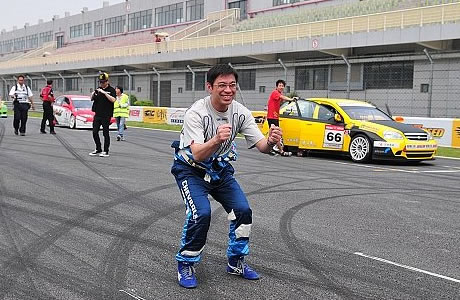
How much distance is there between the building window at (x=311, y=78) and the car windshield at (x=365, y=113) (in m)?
18.3

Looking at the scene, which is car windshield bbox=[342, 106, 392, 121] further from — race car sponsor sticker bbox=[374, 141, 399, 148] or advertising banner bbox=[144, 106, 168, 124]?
advertising banner bbox=[144, 106, 168, 124]

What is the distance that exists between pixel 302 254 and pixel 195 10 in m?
52.2

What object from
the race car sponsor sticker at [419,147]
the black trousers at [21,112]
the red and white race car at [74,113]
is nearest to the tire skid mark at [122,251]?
the race car sponsor sticker at [419,147]

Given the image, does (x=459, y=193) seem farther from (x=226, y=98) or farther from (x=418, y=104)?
(x=418, y=104)

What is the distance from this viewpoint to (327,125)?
45.0 feet

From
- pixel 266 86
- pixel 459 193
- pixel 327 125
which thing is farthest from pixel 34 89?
pixel 459 193

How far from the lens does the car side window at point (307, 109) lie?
46.4 ft

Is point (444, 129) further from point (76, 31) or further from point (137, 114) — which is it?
point (76, 31)

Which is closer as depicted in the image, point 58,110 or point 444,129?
point 444,129

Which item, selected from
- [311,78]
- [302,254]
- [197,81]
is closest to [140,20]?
[197,81]

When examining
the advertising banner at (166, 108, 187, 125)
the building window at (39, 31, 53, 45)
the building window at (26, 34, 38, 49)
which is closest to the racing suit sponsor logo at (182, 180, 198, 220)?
the advertising banner at (166, 108, 187, 125)

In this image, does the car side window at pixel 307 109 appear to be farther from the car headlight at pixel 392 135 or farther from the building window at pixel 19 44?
the building window at pixel 19 44

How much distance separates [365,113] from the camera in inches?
543

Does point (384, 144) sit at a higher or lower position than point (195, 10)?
lower
